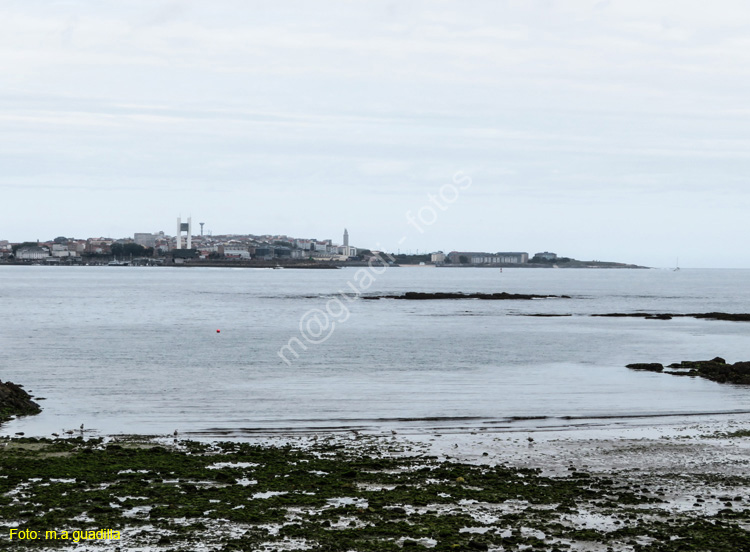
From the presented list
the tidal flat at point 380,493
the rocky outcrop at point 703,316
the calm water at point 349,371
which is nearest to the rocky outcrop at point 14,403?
the calm water at point 349,371

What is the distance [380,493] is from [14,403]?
41.8 feet

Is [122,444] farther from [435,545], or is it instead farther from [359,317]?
[359,317]

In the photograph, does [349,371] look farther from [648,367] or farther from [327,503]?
[327,503]

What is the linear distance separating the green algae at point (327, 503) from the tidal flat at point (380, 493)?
3 cm

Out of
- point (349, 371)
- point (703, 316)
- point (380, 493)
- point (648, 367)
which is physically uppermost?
point (703, 316)

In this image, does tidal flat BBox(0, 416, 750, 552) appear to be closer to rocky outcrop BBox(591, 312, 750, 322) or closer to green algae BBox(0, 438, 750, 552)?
green algae BBox(0, 438, 750, 552)

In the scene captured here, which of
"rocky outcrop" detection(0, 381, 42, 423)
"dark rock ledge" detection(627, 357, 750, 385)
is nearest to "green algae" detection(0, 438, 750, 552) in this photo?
"rocky outcrop" detection(0, 381, 42, 423)

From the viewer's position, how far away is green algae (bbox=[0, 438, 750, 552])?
10664mm

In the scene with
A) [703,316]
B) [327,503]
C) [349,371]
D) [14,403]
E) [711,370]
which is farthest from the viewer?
[703,316]

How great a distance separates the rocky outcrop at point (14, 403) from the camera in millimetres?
20672

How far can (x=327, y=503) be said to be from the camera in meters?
12.5

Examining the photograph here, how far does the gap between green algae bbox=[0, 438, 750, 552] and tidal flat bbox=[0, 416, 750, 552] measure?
29mm

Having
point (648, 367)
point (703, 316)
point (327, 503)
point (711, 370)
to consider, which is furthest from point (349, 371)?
point (703, 316)

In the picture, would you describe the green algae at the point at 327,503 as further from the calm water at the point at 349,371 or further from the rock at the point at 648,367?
the rock at the point at 648,367
